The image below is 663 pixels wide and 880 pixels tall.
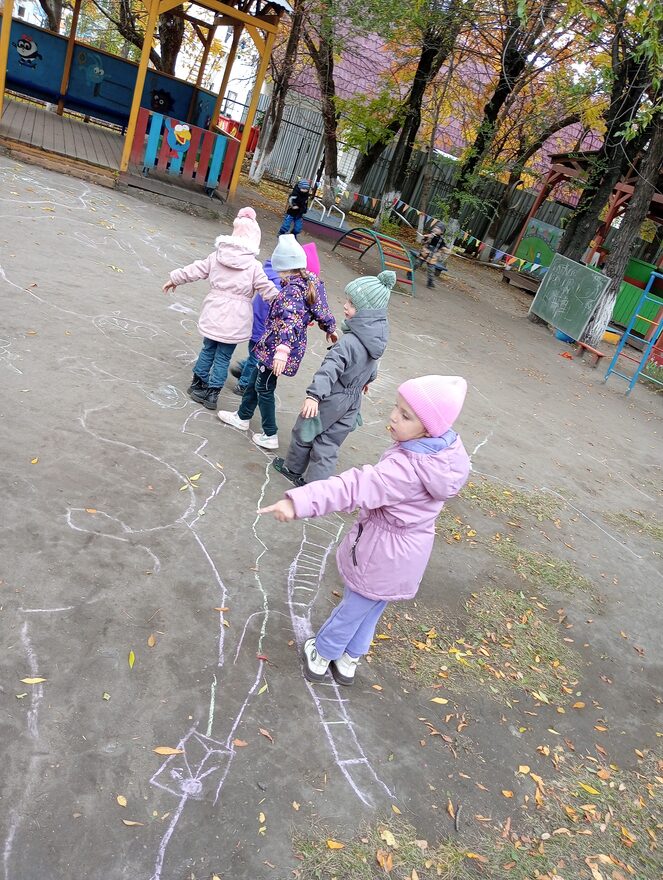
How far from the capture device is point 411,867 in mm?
2457

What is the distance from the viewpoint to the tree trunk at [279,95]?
46.8 feet

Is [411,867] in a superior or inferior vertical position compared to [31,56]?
inferior

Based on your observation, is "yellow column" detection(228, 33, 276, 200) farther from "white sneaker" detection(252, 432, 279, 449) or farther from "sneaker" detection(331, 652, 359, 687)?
"sneaker" detection(331, 652, 359, 687)

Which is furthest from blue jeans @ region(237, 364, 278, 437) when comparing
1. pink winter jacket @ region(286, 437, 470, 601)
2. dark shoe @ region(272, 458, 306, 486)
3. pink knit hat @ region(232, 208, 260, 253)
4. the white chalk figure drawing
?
pink winter jacket @ region(286, 437, 470, 601)

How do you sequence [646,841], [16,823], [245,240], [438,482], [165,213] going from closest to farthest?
[16,823], [438,482], [646,841], [245,240], [165,213]

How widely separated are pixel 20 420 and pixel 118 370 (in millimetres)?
1183

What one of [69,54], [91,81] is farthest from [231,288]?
[91,81]

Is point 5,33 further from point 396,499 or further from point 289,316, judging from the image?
point 396,499

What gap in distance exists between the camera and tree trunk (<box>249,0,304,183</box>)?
14.3 meters

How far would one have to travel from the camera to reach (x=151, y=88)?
14773 mm

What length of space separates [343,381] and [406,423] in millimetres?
1578

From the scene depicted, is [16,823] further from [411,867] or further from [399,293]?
[399,293]

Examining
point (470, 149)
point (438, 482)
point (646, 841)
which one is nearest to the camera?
point (438, 482)

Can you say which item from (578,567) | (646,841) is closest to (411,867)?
(646,841)
